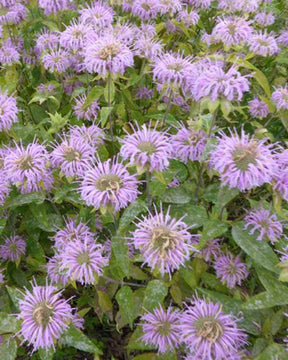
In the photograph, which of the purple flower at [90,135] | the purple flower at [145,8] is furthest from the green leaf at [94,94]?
the purple flower at [145,8]

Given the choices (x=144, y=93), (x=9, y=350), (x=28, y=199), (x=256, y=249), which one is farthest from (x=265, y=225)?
(x=144, y=93)

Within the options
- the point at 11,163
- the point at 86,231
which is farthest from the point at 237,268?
the point at 11,163

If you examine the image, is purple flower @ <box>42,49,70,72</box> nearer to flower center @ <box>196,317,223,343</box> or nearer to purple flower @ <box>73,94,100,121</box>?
purple flower @ <box>73,94,100,121</box>

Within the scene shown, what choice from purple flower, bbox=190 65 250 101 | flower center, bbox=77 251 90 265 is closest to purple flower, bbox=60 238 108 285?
flower center, bbox=77 251 90 265

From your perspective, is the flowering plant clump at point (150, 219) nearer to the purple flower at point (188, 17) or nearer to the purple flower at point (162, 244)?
the purple flower at point (162, 244)

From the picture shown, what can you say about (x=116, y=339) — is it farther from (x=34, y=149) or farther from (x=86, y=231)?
(x=34, y=149)
